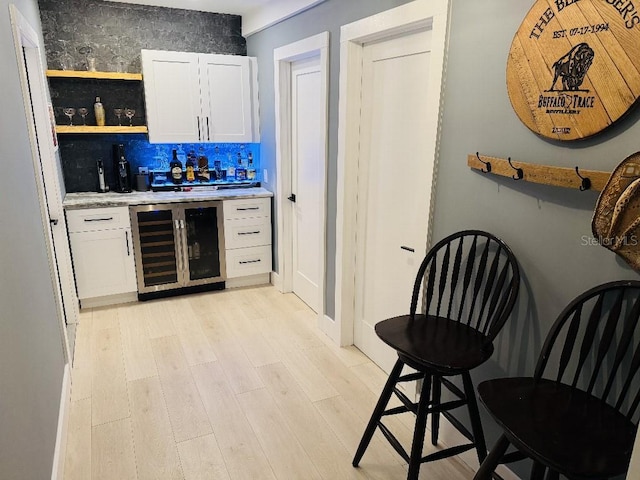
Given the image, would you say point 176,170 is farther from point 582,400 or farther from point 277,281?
point 582,400

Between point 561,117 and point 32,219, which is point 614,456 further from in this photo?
point 32,219

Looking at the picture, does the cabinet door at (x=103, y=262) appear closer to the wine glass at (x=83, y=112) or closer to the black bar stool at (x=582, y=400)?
the wine glass at (x=83, y=112)

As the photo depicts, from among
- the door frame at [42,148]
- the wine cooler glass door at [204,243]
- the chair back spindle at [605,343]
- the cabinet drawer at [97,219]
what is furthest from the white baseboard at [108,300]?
the chair back spindle at [605,343]

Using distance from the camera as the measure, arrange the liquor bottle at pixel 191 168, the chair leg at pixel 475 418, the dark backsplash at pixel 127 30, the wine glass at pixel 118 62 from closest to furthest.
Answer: the chair leg at pixel 475 418 → the dark backsplash at pixel 127 30 → the wine glass at pixel 118 62 → the liquor bottle at pixel 191 168

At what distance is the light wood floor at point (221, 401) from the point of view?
2080 millimetres

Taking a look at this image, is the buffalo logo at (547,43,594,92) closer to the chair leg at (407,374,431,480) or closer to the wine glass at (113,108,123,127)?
the chair leg at (407,374,431,480)

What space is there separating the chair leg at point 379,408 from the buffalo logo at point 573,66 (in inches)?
47.6

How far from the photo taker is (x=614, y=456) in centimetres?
111

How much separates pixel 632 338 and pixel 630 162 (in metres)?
0.56

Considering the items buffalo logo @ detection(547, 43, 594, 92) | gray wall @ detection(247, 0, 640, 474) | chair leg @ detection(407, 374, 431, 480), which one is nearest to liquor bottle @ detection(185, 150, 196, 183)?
gray wall @ detection(247, 0, 640, 474)

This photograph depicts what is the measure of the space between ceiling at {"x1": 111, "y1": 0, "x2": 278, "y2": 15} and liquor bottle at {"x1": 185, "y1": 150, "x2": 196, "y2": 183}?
52.0 inches

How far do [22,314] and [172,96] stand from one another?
2.76 meters

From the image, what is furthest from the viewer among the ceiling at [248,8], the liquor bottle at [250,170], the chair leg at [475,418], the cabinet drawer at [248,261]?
the liquor bottle at [250,170]

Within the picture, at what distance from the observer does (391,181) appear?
2564 mm
